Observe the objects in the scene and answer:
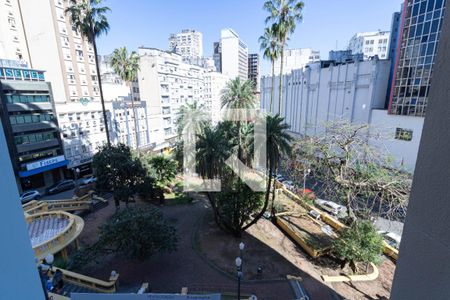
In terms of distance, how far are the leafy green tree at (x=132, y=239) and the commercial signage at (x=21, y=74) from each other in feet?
70.3

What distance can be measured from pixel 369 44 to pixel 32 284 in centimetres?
8856

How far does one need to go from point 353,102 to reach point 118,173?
102 ft

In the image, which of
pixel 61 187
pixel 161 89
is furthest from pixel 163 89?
pixel 61 187

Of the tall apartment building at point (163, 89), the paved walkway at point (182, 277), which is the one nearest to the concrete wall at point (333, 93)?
the paved walkway at point (182, 277)

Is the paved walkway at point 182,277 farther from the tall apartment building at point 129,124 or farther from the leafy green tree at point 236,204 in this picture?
the tall apartment building at point 129,124

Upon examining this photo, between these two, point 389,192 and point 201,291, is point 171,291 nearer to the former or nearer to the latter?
point 201,291

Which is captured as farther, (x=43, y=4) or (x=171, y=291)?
(x=43, y=4)

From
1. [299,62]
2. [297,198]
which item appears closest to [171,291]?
[297,198]

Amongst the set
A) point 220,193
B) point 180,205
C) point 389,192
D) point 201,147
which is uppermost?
point 201,147

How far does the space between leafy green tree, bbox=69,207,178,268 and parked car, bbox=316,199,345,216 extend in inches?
657

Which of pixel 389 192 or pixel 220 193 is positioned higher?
pixel 389 192

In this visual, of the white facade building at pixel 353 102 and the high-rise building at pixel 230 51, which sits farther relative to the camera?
the high-rise building at pixel 230 51

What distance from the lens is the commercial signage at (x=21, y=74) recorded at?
21.6m

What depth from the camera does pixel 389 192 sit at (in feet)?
40.4
